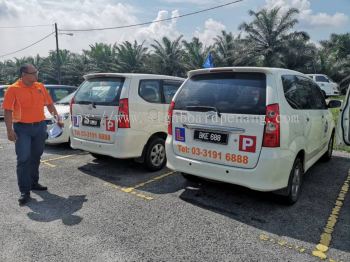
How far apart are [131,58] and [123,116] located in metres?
30.2

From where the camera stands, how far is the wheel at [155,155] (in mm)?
5421

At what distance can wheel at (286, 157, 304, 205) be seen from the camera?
154 inches

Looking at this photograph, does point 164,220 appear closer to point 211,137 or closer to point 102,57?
point 211,137

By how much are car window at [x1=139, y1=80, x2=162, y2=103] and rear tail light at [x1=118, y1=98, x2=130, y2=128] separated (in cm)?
38

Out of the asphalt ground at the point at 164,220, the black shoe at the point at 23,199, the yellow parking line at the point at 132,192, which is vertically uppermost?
the black shoe at the point at 23,199

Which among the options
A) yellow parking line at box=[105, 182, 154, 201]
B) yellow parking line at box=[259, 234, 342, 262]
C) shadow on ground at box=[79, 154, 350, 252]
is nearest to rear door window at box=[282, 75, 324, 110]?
shadow on ground at box=[79, 154, 350, 252]

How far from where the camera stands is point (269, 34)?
27.2 meters

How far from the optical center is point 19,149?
416cm

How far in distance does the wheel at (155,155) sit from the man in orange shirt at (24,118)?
1793 millimetres

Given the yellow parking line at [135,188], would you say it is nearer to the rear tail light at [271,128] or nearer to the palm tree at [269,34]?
the rear tail light at [271,128]

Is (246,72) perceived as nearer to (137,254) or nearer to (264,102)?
(264,102)

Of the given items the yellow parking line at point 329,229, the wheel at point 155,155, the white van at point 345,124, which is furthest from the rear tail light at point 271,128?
the wheel at point 155,155

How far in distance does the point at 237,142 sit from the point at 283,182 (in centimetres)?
71

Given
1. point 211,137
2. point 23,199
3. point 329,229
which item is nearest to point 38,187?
point 23,199
